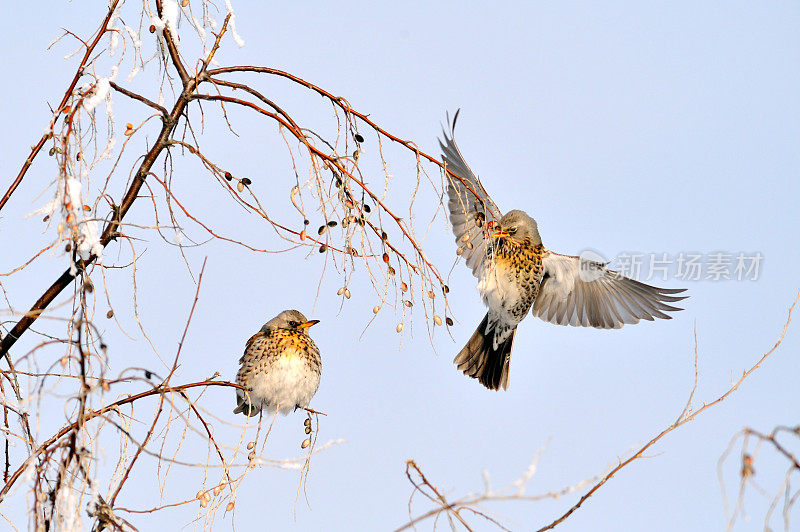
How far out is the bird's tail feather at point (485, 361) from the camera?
8.20m

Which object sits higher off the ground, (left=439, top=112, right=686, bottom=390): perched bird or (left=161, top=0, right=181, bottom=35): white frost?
(left=439, top=112, right=686, bottom=390): perched bird

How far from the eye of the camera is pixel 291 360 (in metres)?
5.92

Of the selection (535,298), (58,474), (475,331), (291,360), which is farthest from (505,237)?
(58,474)

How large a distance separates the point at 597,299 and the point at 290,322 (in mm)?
3013

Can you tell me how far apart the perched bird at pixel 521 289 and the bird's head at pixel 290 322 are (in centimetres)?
153

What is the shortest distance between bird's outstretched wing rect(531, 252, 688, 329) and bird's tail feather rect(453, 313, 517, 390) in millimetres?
575

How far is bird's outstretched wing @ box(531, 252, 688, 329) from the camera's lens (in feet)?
25.2

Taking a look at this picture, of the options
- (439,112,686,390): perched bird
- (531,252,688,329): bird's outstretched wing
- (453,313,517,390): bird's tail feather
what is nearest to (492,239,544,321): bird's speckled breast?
(439,112,686,390): perched bird

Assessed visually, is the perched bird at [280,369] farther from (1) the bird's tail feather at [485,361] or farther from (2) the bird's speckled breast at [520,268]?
(1) the bird's tail feather at [485,361]

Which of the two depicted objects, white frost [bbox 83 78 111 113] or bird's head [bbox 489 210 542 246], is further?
bird's head [bbox 489 210 542 246]

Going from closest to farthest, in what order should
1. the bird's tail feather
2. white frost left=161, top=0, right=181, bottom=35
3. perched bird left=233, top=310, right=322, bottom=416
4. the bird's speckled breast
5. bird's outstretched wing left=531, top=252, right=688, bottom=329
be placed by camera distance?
1. white frost left=161, top=0, right=181, bottom=35
2. perched bird left=233, top=310, right=322, bottom=416
3. the bird's speckled breast
4. bird's outstretched wing left=531, top=252, right=688, bottom=329
5. the bird's tail feather

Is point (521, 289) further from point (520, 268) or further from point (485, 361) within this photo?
point (485, 361)

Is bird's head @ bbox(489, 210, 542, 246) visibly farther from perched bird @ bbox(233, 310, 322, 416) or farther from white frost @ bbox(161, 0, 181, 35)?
white frost @ bbox(161, 0, 181, 35)

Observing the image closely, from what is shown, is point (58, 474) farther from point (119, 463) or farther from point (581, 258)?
point (581, 258)
